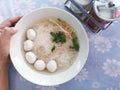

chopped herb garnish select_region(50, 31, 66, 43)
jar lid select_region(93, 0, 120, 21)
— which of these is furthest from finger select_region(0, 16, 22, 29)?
jar lid select_region(93, 0, 120, 21)

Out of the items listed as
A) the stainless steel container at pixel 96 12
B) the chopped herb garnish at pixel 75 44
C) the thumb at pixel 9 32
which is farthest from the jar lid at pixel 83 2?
the thumb at pixel 9 32

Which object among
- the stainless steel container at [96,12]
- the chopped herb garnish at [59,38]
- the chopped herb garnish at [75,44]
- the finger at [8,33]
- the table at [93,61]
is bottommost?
the table at [93,61]

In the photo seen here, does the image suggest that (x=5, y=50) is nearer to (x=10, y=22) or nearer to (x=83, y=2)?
(x=10, y=22)

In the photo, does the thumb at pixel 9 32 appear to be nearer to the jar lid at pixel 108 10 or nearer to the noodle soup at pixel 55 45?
the noodle soup at pixel 55 45

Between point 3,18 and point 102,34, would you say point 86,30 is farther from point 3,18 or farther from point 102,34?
point 3,18

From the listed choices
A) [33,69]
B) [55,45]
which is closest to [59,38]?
[55,45]

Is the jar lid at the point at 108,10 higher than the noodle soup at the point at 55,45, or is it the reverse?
the jar lid at the point at 108,10

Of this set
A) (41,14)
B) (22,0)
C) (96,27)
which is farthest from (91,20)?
(22,0)
